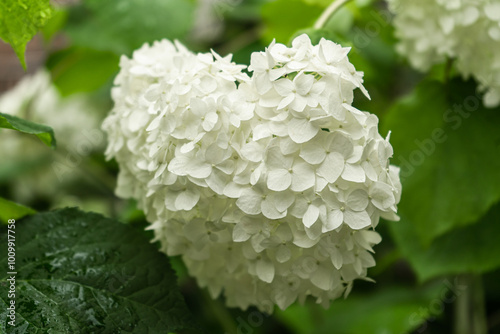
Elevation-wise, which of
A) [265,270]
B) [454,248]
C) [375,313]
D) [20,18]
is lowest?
[375,313]

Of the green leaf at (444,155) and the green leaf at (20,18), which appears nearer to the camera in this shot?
the green leaf at (20,18)

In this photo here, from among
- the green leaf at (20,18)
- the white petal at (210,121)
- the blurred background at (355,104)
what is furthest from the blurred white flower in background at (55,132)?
the white petal at (210,121)

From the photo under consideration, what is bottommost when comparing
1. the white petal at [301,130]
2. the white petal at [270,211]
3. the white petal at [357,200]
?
the white petal at [357,200]

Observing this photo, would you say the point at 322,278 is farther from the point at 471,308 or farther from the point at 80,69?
the point at 80,69

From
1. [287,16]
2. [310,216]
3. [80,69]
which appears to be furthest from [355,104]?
[310,216]

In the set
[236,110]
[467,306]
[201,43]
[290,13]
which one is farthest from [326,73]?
[201,43]

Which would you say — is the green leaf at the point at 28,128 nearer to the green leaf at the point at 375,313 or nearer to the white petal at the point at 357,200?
the white petal at the point at 357,200
